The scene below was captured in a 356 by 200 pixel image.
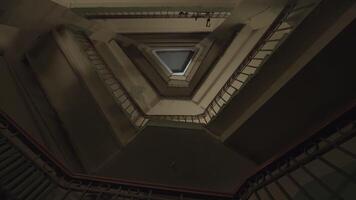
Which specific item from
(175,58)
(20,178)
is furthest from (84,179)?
(175,58)

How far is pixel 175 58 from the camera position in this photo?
38.3ft

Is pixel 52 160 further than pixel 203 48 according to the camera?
No

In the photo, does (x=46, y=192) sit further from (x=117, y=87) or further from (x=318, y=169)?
(x=117, y=87)

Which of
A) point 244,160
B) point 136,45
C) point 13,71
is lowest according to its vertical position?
point 244,160

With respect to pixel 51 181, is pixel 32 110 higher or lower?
higher

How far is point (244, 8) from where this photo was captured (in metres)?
5.75

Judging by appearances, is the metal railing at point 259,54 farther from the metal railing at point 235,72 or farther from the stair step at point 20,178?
the stair step at point 20,178

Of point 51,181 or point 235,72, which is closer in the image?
point 51,181

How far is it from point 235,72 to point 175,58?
5.21 meters

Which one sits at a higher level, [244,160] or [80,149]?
[80,149]

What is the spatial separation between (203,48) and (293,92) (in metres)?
5.53

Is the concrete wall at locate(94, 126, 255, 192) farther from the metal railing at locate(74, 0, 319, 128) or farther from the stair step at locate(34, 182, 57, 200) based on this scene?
the stair step at locate(34, 182, 57, 200)

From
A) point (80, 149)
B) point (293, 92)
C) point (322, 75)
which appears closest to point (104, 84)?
point (80, 149)

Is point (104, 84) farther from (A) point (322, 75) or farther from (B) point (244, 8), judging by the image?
(A) point (322, 75)
